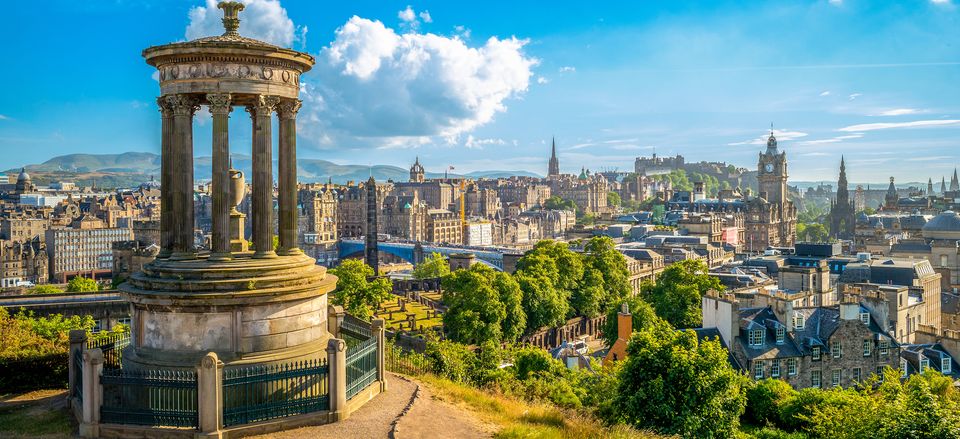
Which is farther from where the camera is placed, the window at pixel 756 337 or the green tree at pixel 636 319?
the green tree at pixel 636 319

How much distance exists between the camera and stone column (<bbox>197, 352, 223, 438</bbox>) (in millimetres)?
15828

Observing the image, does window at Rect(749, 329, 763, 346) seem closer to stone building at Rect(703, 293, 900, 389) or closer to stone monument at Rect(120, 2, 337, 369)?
stone building at Rect(703, 293, 900, 389)

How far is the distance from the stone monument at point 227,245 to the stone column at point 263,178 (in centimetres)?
3

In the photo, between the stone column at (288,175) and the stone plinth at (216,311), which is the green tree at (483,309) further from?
the stone plinth at (216,311)

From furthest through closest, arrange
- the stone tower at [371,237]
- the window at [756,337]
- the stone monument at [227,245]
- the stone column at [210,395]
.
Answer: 1. the stone tower at [371,237]
2. the window at [756,337]
3. the stone monument at [227,245]
4. the stone column at [210,395]

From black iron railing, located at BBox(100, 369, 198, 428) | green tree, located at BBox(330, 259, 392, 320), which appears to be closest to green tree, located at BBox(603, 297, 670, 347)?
green tree, located at BBox(330, 259, 392, 320)

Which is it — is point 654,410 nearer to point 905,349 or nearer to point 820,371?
point 820,371

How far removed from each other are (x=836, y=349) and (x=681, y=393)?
739 inches

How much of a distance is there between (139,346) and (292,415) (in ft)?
15.0

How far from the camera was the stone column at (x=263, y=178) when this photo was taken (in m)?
19.3

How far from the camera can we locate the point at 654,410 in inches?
1122

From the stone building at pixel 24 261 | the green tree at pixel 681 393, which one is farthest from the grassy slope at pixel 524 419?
the stone building at pixel 24 261

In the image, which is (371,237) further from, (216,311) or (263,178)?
(216,311)

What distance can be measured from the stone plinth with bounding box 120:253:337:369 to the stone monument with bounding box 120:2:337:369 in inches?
1.0
